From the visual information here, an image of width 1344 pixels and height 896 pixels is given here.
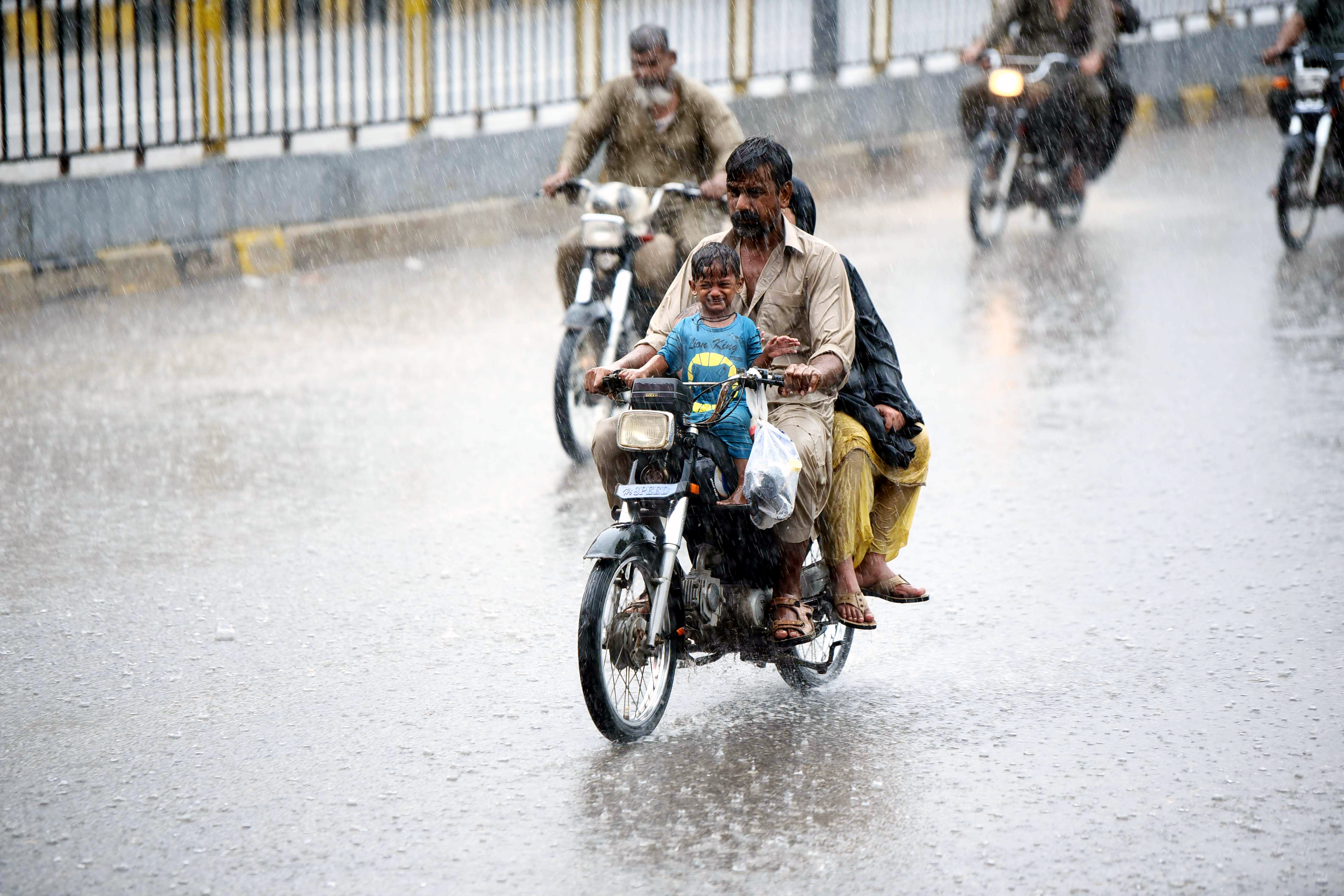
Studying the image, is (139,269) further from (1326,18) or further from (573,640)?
(1326,18)


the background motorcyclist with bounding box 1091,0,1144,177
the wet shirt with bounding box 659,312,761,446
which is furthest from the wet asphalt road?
the background motorcyclist with bounding box 1091,0,1144,177

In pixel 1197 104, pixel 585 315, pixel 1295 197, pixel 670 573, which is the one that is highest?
pixel 1197 104

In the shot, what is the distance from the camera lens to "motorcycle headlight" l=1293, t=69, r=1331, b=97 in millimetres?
11656

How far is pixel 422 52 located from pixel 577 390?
6.97 meters

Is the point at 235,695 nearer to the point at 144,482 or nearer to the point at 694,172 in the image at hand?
the point at 144,482

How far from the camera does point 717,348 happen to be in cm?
469

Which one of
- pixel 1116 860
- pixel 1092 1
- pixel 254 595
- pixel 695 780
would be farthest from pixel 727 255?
pixel 1092 1

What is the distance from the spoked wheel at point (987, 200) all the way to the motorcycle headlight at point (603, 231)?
→ 5.50m

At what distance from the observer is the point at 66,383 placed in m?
9.39

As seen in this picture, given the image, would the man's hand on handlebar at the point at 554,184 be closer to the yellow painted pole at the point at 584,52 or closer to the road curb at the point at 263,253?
the road curb at the point at 263,253

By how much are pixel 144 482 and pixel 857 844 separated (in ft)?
14.9

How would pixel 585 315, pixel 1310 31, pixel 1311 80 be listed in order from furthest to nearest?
1. pixel 1310 31
2. pixel 1311 80
3. pixel 585 315

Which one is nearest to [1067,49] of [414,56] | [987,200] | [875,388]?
[987,200]

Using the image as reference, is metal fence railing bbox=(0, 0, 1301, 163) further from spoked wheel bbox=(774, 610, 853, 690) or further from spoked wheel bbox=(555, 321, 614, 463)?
spoked wheel bbox=(774, 610, 853, 690)
